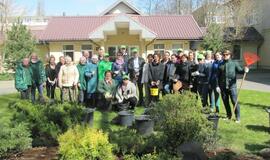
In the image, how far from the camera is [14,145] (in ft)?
22.9

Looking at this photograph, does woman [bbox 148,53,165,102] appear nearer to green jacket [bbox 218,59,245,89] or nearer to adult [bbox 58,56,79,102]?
adult [bbox 58,56,79,102]

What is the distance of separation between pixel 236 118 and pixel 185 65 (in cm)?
242

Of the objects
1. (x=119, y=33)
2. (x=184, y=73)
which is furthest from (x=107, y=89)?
(x=119, y=33)

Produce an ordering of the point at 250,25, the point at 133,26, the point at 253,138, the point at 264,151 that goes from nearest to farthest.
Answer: the point at 264,151 → the point at 253,138 → the point at 133,26 → the point at 250,25

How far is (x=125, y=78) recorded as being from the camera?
12.6 meters

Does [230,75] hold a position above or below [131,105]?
above

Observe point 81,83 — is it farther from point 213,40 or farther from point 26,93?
point 213,40

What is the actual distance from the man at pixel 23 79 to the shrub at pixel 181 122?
18.6 feet

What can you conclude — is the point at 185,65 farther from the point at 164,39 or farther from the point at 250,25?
the point at 250,25

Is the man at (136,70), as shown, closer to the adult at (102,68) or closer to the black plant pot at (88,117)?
the adult at (102,68)

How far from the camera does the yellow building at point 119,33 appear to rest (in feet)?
107

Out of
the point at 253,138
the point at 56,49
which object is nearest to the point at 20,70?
the point at 253,138

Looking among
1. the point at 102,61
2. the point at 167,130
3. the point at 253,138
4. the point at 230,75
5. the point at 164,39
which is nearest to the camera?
the point at 167,130

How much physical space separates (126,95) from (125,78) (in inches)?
20.1
